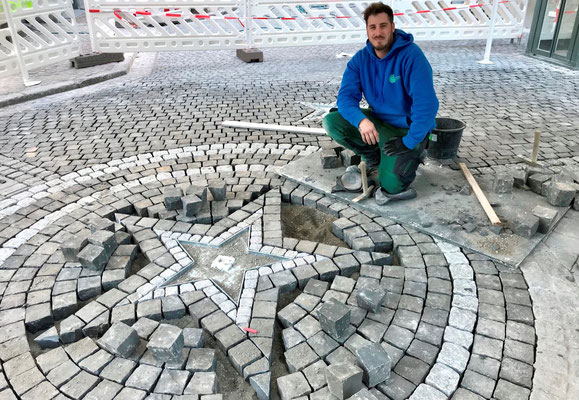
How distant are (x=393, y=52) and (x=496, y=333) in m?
2.52

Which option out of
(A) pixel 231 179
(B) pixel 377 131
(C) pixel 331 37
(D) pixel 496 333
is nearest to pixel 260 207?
(A) pixel 231 179

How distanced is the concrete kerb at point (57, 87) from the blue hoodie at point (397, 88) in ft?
21.4

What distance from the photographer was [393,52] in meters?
4.06

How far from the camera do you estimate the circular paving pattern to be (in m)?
2.65

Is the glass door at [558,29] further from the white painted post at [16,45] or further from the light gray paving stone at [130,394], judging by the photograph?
the white painted post at [16,45]

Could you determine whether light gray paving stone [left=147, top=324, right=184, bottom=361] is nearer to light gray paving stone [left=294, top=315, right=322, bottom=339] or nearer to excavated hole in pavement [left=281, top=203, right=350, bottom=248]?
light gray paving stone [left=294, top=315, right=322, bottom=339]

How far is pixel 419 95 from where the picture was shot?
13.1 ft

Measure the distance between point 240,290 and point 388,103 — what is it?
230cm

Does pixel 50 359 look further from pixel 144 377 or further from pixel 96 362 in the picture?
pixel 144 377

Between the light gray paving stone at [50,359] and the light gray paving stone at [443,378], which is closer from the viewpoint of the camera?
the light gray paving stone at [443,378]

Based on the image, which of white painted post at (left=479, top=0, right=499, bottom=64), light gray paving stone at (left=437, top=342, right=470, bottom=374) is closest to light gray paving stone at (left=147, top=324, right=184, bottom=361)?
light gray paving stone at (left=437, top=342, right=470, bottom=374)

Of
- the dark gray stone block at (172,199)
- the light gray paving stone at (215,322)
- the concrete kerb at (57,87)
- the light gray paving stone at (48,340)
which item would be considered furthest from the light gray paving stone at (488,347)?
the concrete kerb at (57,87)

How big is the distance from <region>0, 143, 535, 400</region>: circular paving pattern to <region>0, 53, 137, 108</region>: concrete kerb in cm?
438

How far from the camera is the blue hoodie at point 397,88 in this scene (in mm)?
3982
